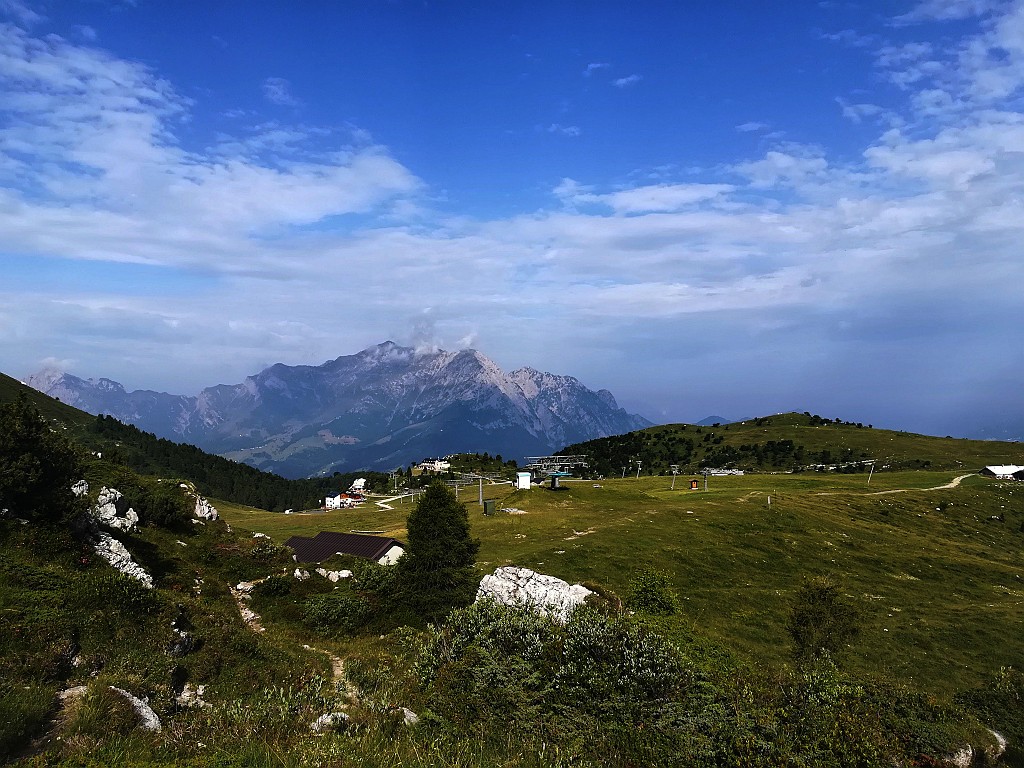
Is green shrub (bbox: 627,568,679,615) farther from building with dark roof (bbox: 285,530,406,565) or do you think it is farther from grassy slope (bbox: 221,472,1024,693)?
building with dark roof (bbox: 285,530,406,565)

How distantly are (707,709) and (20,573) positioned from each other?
2783 centimetres

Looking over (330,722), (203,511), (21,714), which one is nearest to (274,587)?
(203,511)

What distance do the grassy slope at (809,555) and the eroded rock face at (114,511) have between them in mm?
38455

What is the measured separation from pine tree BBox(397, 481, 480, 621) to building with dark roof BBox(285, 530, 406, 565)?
2488cm

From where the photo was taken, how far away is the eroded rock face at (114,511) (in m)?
35.3

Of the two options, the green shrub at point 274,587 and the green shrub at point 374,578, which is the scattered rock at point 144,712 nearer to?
the green shrub at point 274,587

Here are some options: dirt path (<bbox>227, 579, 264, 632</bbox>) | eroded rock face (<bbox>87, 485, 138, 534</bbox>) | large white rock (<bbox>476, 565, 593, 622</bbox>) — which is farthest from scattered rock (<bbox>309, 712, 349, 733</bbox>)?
large white rock (<bbox>476, 565, 593, 622</bbox>)

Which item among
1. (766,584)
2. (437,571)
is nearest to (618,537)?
(766,584)

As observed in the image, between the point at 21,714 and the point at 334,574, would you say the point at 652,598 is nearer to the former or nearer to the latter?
the point at 334,574

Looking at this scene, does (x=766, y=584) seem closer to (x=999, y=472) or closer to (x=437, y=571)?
(x=437, y=571)

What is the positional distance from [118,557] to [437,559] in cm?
2256

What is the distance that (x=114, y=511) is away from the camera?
3703 centimetres

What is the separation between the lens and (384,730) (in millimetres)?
13516

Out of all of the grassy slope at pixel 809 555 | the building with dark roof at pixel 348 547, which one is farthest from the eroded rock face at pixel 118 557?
the building with dark roof at pixel 348 547
